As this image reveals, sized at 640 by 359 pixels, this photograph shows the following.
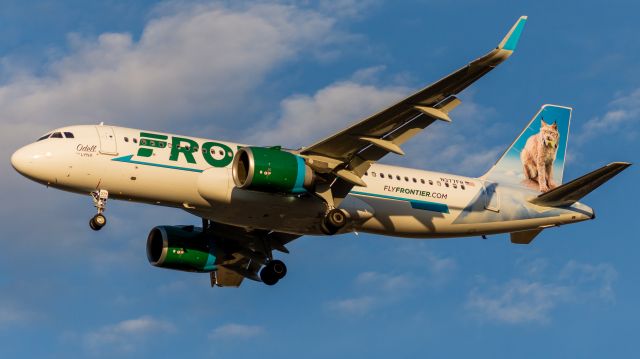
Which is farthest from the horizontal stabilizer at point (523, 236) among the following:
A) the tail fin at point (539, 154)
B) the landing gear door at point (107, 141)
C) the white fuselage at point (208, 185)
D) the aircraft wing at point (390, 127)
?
the landing gear door at point (107, 141)

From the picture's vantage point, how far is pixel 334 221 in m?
44.2

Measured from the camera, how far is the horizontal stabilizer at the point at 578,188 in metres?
44.6

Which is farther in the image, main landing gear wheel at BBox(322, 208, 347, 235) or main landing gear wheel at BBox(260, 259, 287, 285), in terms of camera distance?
main landing gear wheel at BBox(260, 259, 287, 285)

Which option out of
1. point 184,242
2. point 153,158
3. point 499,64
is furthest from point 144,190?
point 499,64

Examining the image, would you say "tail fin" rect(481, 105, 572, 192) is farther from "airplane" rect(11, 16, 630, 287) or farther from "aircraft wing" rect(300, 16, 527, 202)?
"aircraft wing" rect(300, 16, 527, 202)

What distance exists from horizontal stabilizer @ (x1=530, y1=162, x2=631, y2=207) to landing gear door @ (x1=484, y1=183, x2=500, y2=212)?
1.67m

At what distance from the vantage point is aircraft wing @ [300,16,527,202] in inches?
1571

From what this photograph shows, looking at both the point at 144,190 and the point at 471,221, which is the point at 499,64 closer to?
the point at 471,221

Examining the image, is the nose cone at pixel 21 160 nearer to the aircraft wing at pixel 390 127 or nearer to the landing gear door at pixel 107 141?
the landing gear door at pixel 107 141

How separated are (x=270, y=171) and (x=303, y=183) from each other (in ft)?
5.13

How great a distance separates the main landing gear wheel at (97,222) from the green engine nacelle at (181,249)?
668 cm

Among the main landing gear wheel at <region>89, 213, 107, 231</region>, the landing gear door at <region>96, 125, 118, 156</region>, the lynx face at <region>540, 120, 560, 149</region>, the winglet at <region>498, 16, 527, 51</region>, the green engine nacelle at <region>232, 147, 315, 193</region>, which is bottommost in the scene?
the main landing gear wheel at <region>89, 213, 107, 231</region>

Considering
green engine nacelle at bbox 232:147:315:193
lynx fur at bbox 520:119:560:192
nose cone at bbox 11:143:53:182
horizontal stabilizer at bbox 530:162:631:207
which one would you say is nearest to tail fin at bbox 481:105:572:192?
lynx fur at bbox 520:119:560:192

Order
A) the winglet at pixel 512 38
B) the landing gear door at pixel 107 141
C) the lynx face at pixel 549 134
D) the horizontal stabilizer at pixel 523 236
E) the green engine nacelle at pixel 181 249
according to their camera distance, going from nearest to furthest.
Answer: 1. the winglet at pixel 512 38
2. the landing gear door at pixel 107 141
3. the green engine nacelle at pixel 181 249
4. the horizontal stabilizer at pixel 523 236
5. the lynx face at pixel 549 134
